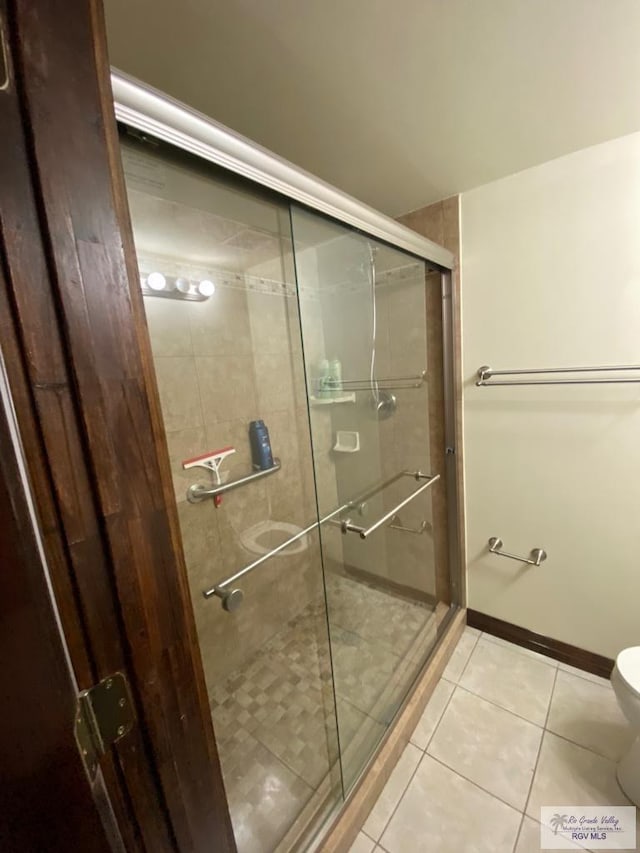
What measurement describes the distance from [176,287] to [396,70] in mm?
917

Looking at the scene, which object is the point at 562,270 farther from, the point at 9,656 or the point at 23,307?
the point at 9,656

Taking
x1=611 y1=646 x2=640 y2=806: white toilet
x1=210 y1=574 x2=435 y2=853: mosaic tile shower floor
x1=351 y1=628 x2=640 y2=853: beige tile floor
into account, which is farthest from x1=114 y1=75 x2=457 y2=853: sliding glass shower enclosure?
x1=611 y1=646 x2=640 y2=806: white toilet

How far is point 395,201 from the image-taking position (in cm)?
158

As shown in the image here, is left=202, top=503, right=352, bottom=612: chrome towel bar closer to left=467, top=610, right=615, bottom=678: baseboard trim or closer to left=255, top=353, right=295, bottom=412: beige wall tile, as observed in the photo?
left=255, top=353, right=295, bottom=412: beige wall tile

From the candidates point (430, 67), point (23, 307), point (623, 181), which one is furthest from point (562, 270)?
point (23, 307)

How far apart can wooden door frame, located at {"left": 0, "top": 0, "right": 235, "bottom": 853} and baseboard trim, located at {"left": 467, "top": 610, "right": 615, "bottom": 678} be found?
1763 mm

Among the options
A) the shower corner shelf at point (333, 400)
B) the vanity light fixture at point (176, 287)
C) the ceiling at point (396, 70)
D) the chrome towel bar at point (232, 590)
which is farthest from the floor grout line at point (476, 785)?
the ceiling at point (396, 70)

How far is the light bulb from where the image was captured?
3.81 feet

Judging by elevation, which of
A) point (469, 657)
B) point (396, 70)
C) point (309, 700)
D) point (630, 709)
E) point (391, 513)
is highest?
point (396, 70)

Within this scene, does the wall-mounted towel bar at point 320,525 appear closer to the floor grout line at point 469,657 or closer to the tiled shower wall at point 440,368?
the tiled shower wall at point 440,368

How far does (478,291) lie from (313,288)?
0.77 m

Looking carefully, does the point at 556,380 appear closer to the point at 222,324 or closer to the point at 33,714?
the point at 222,324

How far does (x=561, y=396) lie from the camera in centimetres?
142
